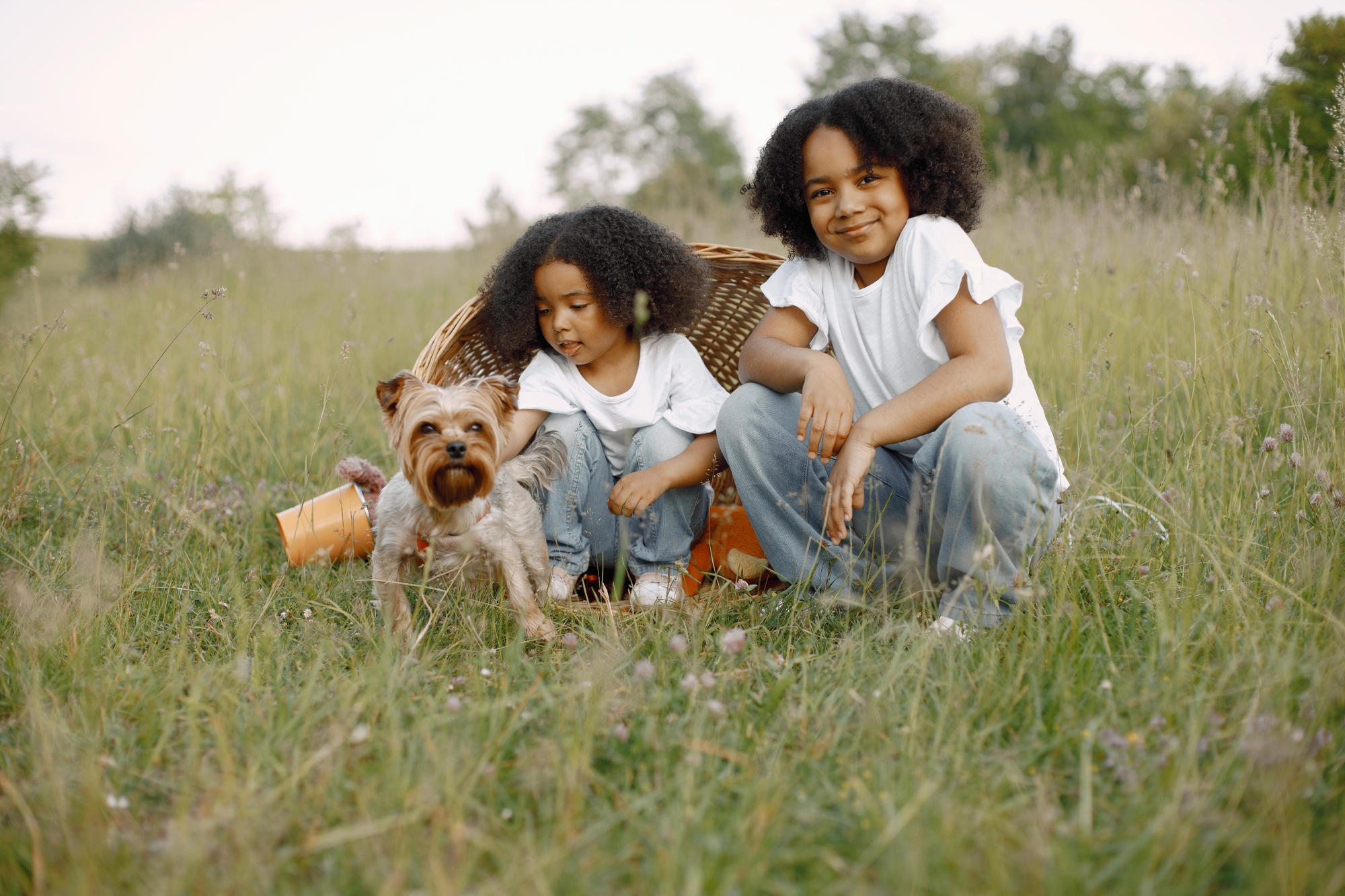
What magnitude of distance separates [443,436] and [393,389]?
0.25 meters

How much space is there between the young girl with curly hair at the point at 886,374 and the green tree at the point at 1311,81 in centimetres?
204

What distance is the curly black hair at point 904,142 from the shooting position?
2.93 metres

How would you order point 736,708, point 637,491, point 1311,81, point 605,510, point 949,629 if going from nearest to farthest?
point 736,708 → point 949,629 → point 637,491 → point 605,510 → point 1311,81

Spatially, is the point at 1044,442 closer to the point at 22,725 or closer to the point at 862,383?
the point at 862,383

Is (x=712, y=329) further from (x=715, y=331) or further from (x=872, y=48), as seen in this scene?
(x=872, y=48)

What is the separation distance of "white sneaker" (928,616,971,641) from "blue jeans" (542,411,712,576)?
131 cm

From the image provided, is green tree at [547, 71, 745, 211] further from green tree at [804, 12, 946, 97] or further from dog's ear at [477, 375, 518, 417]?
dog's ear at [477, 375, 518, 417]

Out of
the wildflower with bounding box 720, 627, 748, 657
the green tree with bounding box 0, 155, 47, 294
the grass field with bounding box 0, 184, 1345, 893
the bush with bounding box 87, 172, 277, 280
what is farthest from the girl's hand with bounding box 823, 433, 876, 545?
the bush with bounding box 87, 172, 277, 280

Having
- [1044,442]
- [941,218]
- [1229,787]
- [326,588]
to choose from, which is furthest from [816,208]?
[326,588]

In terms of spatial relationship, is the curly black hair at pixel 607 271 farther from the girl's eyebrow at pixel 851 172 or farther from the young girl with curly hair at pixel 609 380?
the girl's eyebrow at pixel 851 172

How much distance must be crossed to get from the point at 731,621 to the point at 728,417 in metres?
0.71

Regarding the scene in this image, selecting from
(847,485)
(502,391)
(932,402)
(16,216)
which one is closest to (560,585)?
(502,391)

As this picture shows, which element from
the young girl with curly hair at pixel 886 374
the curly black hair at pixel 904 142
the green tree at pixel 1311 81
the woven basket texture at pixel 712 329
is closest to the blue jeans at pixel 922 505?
the young girl with curly hair at pixel 886 374

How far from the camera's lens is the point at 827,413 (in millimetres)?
2637
